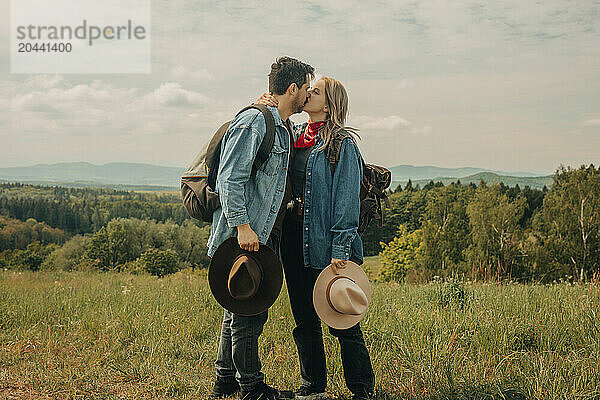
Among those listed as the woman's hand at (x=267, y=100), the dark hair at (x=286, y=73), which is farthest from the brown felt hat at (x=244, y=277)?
the dark hair at (x=286, y=73)

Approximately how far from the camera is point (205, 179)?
140 inches

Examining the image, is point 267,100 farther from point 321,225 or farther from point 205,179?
point 321,225

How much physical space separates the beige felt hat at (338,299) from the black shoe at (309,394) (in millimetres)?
595

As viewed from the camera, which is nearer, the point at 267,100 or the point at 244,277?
the point at 244,277

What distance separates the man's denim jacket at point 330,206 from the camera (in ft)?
11.1

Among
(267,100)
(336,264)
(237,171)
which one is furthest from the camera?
(267,100)

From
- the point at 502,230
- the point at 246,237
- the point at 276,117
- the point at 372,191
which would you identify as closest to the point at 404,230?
the point at 502,230

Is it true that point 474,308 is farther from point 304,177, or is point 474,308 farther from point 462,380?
point 304,177

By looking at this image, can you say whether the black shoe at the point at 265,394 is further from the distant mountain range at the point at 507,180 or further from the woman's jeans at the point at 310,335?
the distant mountain range at the point at 507,180

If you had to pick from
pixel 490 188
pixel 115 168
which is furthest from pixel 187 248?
pixel 490 188

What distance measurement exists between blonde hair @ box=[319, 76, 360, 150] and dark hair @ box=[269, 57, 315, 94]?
160mm

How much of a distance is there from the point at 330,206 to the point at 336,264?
0.37m

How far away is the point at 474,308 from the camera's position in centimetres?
533

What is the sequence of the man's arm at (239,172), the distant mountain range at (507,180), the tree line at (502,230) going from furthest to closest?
the distant mountain range at (507,180)
the tree line at (502,230)
the man's arm at (239,172)
